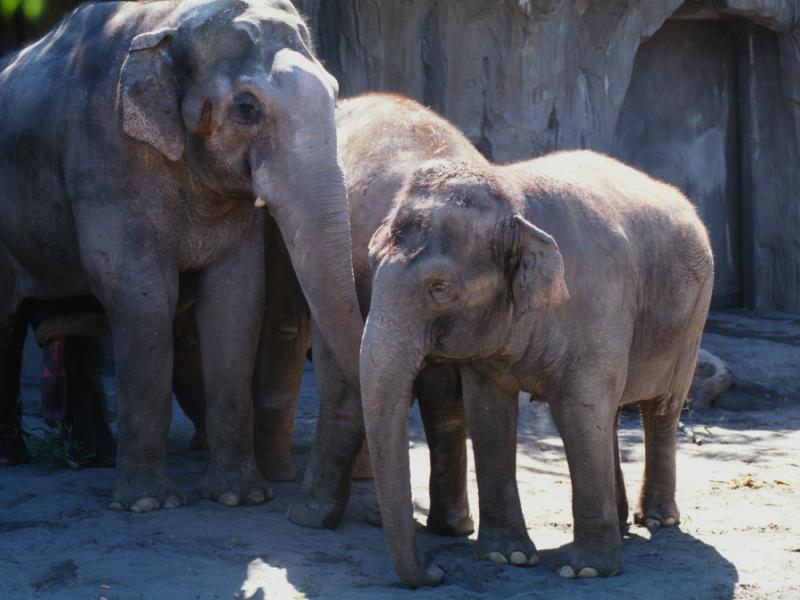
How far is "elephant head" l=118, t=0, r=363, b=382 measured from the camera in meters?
5.10

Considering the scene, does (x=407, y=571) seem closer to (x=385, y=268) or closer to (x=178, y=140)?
(x=385, y=268)

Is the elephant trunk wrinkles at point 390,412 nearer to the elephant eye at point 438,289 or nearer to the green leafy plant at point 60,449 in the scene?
the elephant eye at point 438,289

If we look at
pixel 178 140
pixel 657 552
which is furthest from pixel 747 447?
pixel 178 140

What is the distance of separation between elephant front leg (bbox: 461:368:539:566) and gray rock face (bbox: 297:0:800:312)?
4.74 meters

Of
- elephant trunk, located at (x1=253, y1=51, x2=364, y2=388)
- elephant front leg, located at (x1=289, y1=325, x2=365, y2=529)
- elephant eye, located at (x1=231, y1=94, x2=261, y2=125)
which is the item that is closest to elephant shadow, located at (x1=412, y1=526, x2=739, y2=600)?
elephant front leg, located at (x1=289, y1=325, x2=365, y2=529)

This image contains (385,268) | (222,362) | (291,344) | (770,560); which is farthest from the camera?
(291,344)

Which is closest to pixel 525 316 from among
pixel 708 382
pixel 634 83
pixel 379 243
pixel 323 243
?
pixel 379 243

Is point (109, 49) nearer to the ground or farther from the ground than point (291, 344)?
farther from the ground

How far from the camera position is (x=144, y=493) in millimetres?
5664

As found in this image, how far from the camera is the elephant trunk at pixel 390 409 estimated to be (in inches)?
173

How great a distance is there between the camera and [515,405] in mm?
5078

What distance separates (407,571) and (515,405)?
0.85 meters

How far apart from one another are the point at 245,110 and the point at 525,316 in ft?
4.77

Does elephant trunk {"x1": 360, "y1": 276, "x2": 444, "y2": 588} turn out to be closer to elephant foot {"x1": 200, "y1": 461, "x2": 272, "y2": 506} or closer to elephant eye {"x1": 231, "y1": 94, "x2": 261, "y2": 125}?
elephant eye {"x1": 231, "y1": 94, "x2": 261, "y2": 125}
